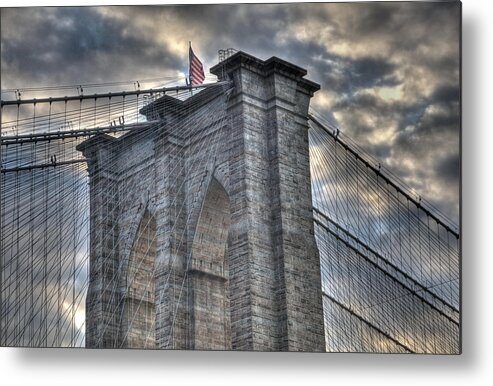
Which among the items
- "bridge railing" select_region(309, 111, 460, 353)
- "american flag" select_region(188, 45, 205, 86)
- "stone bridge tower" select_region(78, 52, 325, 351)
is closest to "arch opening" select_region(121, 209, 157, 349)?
"stone bridge tower" select_region(78, 52, 325, 351)

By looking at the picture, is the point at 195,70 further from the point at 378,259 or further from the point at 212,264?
the point at 212,264

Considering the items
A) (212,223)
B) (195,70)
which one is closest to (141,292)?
(212,223)

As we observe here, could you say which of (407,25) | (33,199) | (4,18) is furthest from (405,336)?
(4,18)

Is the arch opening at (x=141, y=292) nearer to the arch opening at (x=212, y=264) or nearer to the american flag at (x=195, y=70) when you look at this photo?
the arch opening at (x=212, y=264)

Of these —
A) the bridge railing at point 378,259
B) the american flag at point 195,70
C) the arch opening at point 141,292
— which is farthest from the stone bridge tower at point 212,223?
the bridge railing at point 378,259

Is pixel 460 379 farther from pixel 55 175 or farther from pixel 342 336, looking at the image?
pixel 55 175

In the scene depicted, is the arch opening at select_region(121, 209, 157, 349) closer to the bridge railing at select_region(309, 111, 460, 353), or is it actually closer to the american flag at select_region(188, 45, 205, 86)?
the bridge railing at select_region(309, 111, 460, 353)
